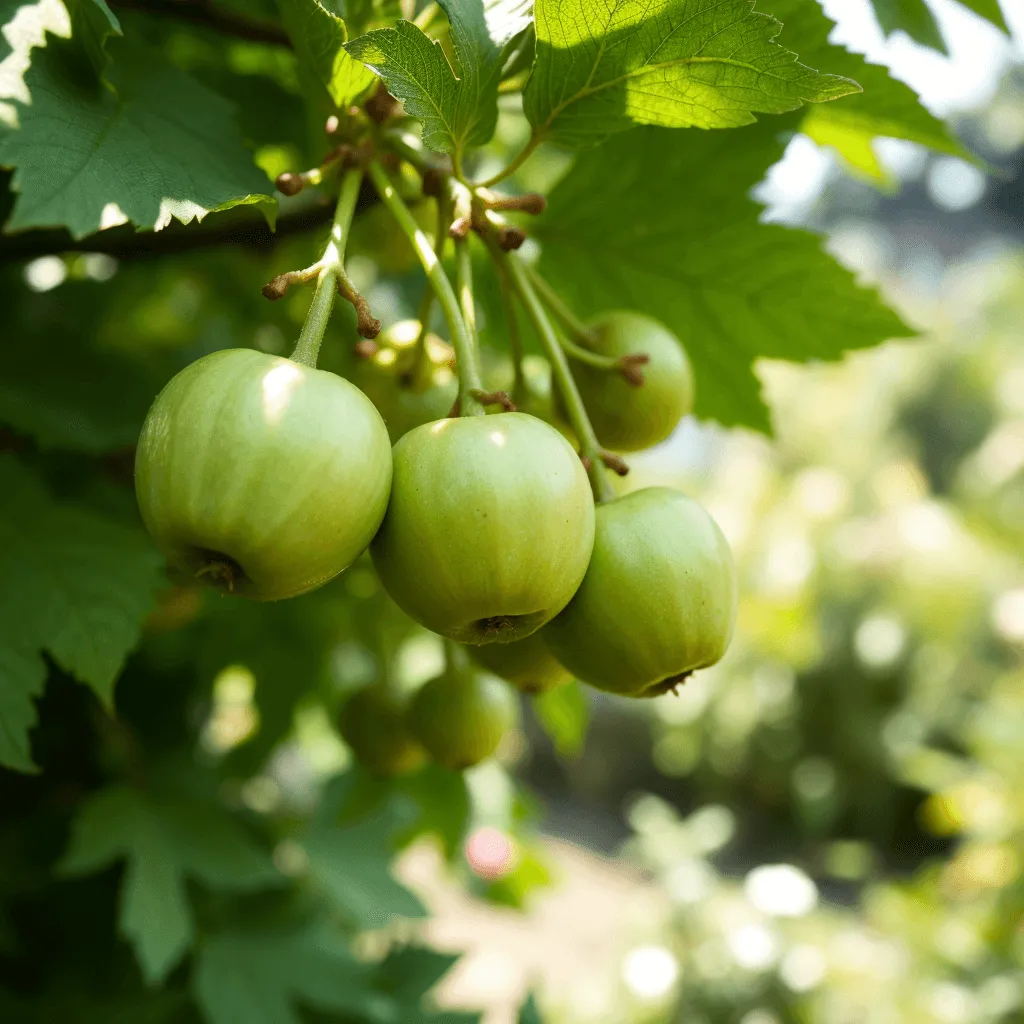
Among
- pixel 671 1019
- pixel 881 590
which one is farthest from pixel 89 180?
pixel 881 590

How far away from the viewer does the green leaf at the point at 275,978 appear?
101 cm

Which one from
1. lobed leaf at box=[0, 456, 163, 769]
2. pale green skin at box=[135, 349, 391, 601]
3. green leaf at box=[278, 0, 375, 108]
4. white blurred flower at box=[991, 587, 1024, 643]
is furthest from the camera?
white blurred flower at box=[991, 587, 1024, 643]

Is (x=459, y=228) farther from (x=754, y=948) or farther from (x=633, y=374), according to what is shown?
(x=754, y=948)

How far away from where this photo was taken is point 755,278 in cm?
73

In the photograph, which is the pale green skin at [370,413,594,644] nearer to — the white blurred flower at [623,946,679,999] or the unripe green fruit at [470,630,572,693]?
the unripe green fruit at [470,630,572,693]

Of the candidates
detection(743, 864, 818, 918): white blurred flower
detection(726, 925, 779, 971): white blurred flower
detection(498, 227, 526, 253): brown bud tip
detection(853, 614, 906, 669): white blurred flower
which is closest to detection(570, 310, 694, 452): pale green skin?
detection(498, 227, 526, 253): brown bud tip

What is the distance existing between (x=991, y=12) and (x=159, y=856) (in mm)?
1048

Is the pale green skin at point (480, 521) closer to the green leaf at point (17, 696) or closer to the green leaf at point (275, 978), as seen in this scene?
the green leaf at point (17, 696)

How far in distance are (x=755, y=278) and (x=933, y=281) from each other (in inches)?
503

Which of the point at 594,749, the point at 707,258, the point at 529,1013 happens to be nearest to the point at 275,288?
the point at 707,258

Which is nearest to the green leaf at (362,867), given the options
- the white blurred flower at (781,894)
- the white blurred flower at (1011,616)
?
the white blurred flower at (781,894)

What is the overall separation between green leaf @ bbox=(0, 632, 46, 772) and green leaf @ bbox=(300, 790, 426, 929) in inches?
25.5

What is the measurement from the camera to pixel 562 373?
56cm

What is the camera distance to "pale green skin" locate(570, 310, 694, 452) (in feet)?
2.07
